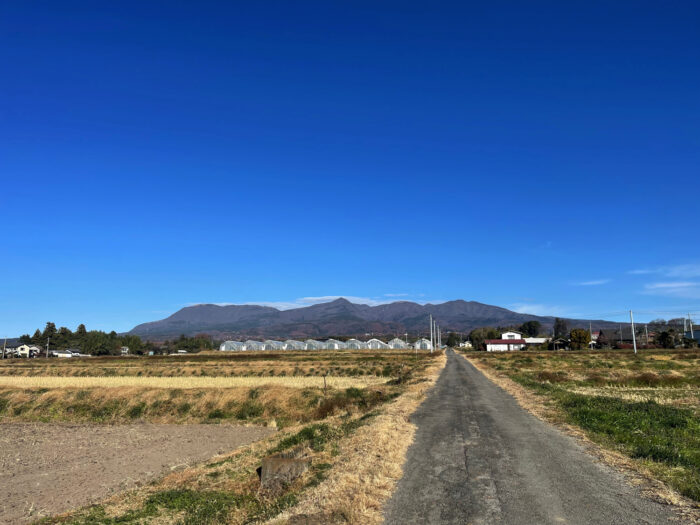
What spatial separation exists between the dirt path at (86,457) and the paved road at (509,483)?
9.11 meters

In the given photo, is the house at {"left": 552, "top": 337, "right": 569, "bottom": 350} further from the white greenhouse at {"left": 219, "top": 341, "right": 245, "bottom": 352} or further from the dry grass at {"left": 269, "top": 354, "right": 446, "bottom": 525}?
the dry grass at {"left": 269, "top": 354, "right": 446, "bottom": 525}

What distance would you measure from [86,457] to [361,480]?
14092 millimetres

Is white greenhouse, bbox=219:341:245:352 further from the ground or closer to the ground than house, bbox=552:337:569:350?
closer to the ground

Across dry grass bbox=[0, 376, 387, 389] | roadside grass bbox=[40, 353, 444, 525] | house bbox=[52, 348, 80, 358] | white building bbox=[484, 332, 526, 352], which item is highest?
roadside grass bbox=[40, 353, 444, 525]

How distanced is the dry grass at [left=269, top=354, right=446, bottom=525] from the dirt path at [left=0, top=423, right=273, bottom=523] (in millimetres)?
7079

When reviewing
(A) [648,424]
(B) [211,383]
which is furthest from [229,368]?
(A) [648,424]

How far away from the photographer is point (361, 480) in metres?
9.77

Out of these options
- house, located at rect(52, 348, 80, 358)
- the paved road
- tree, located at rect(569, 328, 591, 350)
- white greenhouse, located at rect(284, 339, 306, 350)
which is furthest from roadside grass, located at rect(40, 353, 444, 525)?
white greenhouse, located at rect(284, 339, 306, 350)

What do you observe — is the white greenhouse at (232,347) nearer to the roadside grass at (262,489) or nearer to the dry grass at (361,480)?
the roadside grass at (262,489)

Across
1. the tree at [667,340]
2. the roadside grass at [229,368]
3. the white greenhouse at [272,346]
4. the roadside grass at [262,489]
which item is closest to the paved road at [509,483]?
the roadside grass at [262,489]

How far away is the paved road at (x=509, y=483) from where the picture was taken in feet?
25.5

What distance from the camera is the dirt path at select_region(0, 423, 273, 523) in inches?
506

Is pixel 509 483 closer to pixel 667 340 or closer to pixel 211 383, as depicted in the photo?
pixel 211 383

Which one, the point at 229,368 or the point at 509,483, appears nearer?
the point at 509,483
